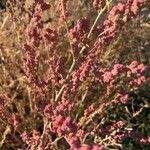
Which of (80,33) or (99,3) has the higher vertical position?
(99,3)

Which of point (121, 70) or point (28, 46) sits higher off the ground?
point (28, 46)

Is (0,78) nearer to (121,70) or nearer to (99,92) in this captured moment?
(99,92)

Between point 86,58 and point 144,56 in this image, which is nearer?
point 86,58

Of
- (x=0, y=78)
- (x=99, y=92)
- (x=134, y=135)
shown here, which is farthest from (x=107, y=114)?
(x=134, y=135)

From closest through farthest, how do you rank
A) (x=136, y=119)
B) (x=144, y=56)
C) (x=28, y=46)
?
(x=28, y=46) < (x=136, y=119) < (x=144, y=56)

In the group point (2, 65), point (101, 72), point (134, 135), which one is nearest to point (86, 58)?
point (101, 72)

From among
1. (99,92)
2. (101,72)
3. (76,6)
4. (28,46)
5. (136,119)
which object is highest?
(76,6)

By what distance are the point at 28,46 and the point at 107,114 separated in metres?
1.23

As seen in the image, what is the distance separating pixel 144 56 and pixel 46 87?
172 cm

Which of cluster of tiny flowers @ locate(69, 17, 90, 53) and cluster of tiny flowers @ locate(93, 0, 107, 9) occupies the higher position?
cluster of tiny flowers @ locate(93, 0, 107, 9)

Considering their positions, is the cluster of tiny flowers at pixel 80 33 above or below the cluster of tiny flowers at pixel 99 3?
below

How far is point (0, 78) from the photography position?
296 centimetres

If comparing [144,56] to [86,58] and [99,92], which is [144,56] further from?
[86,58]

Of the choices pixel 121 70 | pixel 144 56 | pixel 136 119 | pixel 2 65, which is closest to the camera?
pixel 121 70
